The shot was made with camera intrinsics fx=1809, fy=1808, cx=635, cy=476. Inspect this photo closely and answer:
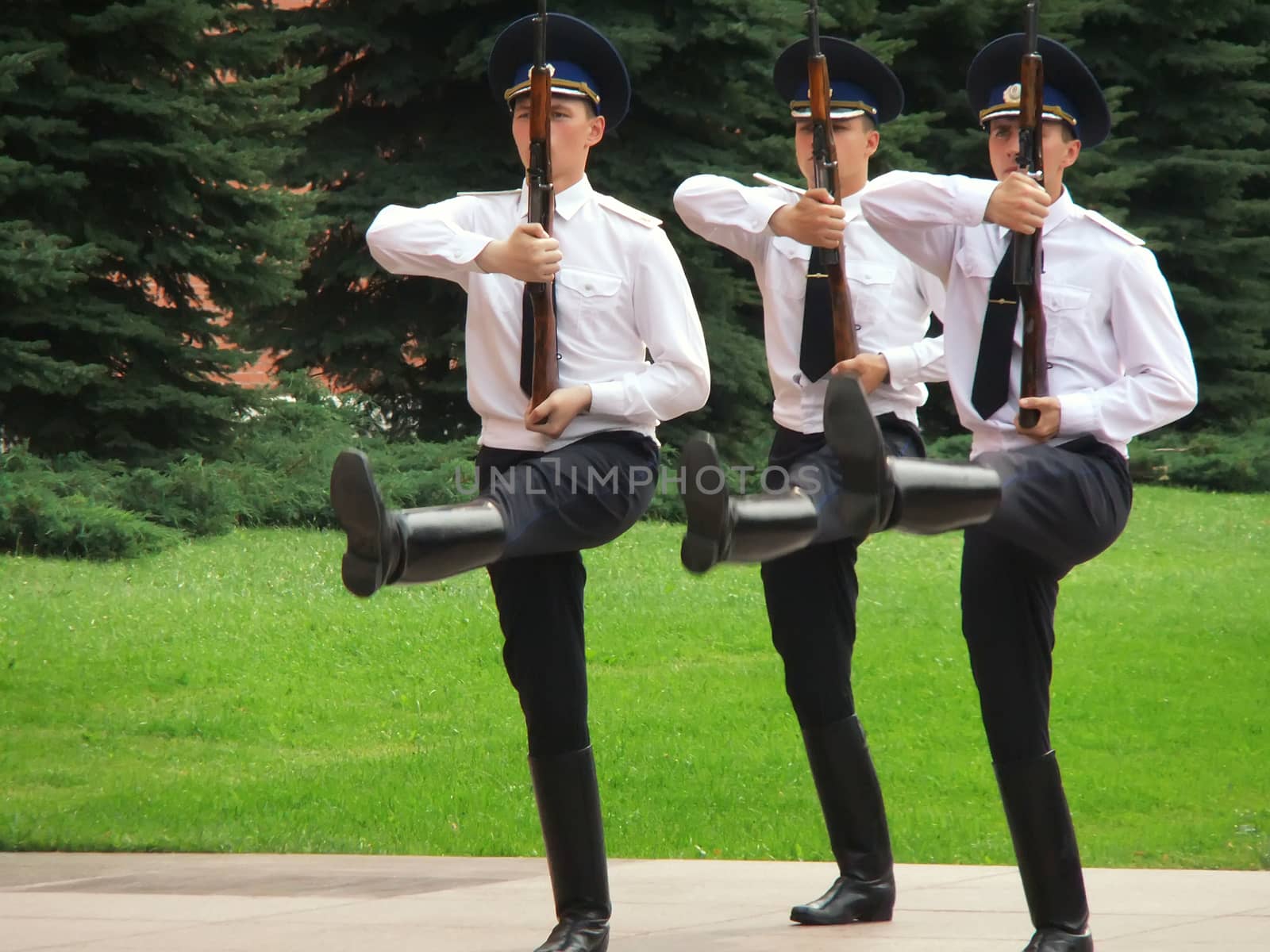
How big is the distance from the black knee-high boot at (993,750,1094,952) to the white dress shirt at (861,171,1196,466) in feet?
2.65

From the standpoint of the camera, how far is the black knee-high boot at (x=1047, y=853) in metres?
4.27

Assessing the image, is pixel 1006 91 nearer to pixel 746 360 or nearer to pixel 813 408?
pixel 813 408

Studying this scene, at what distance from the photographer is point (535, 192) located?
14.7ft

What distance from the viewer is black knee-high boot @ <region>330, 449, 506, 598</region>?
3816mm

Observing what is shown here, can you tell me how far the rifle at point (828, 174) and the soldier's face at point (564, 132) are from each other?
65cm

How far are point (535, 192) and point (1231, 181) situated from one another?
1970 centimetres

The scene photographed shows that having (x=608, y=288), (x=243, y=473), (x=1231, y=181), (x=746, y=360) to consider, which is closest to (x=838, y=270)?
(x=608, y=288)

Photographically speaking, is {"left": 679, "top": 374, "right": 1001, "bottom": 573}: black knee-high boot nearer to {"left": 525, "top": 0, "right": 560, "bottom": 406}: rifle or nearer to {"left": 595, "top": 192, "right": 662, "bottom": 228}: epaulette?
{"left": 525, "top": 0, "right": 560, "bottom": 406}: rifle

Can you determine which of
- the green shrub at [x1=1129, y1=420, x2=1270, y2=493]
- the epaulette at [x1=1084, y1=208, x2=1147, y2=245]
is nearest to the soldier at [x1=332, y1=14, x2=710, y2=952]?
A: the epaulette at [x1=1084, y1=208, x2=1147, y2=245]

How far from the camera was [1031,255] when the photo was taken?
4.28m

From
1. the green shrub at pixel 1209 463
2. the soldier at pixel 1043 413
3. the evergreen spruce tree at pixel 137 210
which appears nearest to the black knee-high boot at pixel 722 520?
the soldier at pixel 1043 413

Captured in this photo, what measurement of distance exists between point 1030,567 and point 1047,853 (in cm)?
68

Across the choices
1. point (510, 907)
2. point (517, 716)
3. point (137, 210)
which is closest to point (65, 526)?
point (137, 210)

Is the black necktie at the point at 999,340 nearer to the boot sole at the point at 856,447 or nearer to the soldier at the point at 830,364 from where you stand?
the soldier at the point at 830,364
